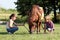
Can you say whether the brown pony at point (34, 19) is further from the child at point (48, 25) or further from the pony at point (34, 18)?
the child at point (48, 25)

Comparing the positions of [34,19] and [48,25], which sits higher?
[34,19]

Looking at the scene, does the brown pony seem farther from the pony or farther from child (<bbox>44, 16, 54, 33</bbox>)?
child (<bbox>44, 16, 54, 33</bbox>)

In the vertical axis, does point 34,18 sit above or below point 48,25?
above

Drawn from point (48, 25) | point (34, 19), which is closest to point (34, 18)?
point (34, 19)

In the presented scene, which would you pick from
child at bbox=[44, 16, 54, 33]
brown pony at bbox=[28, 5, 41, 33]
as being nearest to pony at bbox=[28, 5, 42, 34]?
brown pony at bbox=[28, 5, 41, 33]

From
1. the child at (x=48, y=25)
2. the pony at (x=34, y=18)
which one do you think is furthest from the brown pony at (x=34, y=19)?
the child at (x=48, y=25)

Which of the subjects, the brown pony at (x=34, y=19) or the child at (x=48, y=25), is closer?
the brown pony at (x=34, y=19)

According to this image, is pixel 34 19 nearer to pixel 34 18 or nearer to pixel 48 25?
pixel 34 18

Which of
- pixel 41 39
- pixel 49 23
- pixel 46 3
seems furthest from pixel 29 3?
pixel 41 39

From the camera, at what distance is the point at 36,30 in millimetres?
16672

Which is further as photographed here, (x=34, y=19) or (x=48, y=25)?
(x=48, y=25)

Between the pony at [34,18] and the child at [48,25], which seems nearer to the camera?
the pony at [34,18]

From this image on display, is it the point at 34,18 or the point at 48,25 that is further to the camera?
Answer: the point at 48,25

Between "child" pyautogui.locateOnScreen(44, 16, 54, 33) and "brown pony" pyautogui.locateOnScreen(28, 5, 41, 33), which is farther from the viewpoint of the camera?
"child" pyautogui.locateOnScreen(44, 16, 54, 33)
